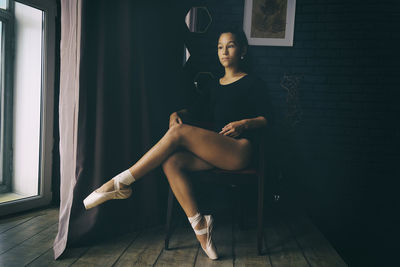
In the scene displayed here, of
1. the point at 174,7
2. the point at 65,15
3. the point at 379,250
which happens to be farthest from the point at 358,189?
the point at 65,15

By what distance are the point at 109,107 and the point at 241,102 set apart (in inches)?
34.7

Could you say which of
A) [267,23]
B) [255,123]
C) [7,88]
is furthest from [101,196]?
[267,23]

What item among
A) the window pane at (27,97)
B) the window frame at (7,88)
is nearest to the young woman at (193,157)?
the window pane at (27,97)

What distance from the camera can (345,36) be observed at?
8.57 feet

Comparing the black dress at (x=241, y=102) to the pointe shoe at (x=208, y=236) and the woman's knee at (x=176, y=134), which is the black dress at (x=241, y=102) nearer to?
the woman's knee at (x=176, y=134)

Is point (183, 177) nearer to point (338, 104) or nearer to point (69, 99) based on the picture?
point (69, 99)

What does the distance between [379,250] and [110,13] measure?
103 inches

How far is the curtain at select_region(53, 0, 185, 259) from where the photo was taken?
178 cm

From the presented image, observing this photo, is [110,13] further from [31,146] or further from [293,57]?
[293,57]

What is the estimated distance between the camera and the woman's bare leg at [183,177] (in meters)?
1.75

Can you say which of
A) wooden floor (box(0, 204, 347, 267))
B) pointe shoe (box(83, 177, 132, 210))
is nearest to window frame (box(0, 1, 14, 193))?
wooden floor (box(0, 204, 347, 267))

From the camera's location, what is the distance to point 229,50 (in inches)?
80.0

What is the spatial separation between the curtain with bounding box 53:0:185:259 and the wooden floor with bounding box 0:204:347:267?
0.12m

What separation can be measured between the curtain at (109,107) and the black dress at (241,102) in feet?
1.47
